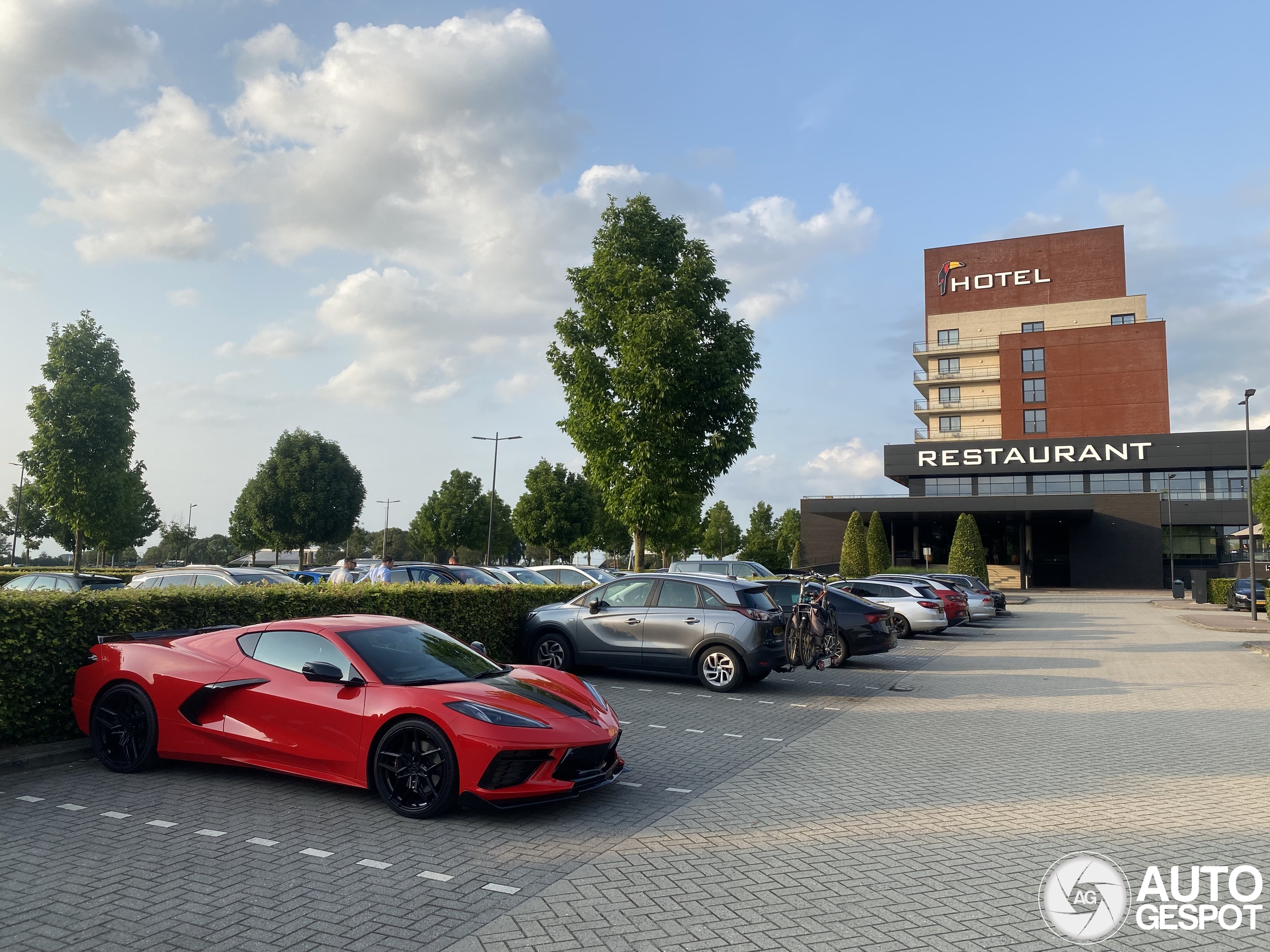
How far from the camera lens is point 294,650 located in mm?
6805

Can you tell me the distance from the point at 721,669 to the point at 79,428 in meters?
23.0

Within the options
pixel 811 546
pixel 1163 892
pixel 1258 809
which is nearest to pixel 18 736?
pixel 1163 892

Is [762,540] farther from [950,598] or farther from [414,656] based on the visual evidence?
[414,656]

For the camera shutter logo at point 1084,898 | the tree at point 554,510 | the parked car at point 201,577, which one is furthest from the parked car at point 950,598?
the tree at point 554,510

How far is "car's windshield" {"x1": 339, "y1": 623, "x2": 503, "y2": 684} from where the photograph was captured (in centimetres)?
659

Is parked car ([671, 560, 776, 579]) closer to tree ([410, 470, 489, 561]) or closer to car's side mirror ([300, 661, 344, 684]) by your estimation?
car's side mirror ([300, 661, 344, 684])

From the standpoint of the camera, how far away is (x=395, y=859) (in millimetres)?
5184

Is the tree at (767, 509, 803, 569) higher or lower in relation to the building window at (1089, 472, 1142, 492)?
lower

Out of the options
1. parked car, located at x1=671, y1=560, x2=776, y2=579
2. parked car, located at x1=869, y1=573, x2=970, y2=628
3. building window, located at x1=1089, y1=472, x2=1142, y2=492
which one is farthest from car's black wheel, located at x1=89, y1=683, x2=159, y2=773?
building window, located at x1=1089, y1=472, x2=1142, y2=492

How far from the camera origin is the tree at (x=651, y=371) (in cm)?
2220

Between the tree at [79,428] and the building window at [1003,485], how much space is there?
55279 millimetres

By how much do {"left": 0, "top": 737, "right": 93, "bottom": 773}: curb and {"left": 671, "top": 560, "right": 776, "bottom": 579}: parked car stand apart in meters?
18.3

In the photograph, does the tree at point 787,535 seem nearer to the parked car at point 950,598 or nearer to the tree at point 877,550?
the tree at point 877,550

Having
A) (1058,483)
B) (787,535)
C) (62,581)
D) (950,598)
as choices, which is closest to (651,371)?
(950,598)
